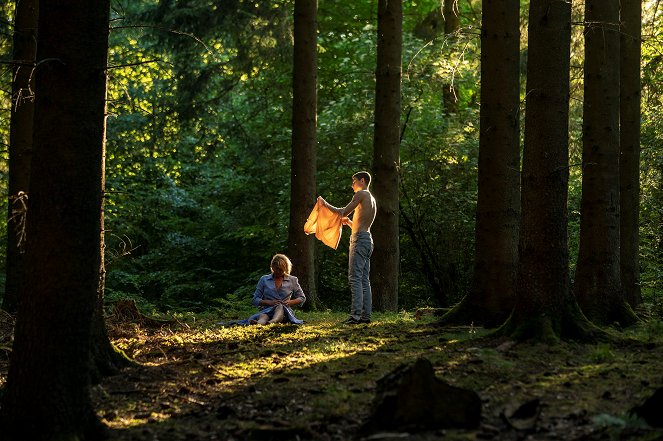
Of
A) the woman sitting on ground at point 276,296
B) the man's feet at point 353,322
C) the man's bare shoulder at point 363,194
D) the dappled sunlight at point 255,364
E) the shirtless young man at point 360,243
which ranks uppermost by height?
the man's bare shoulder at point 363,194

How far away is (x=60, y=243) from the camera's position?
5.55 m

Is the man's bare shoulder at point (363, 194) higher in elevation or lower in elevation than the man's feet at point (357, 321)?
higher

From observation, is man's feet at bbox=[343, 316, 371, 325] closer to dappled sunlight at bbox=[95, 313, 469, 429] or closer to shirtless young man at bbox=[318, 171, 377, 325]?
shirtless young man at bbox=[318, 171, 377, 325]

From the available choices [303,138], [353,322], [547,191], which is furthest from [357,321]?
[303,138]

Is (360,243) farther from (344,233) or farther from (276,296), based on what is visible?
(344,233)

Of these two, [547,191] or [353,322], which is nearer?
[547,191]

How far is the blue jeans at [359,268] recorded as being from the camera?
12.1 metres

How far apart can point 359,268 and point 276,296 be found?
1326mm

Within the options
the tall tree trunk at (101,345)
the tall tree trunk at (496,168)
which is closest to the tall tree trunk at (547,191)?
the tall tree trunk at (496,168)

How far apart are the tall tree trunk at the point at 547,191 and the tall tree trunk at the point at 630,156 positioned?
639cm

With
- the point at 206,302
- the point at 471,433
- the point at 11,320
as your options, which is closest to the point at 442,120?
the point at 206,302

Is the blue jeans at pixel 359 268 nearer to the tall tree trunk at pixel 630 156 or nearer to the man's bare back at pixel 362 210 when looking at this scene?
the man's bare back at pixel 362 210

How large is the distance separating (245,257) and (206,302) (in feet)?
5.97

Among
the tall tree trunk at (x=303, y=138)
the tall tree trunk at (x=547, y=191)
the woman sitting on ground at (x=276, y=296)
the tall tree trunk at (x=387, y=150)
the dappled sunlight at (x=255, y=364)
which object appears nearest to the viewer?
the dappled sunlight at (x=255, y=364)
